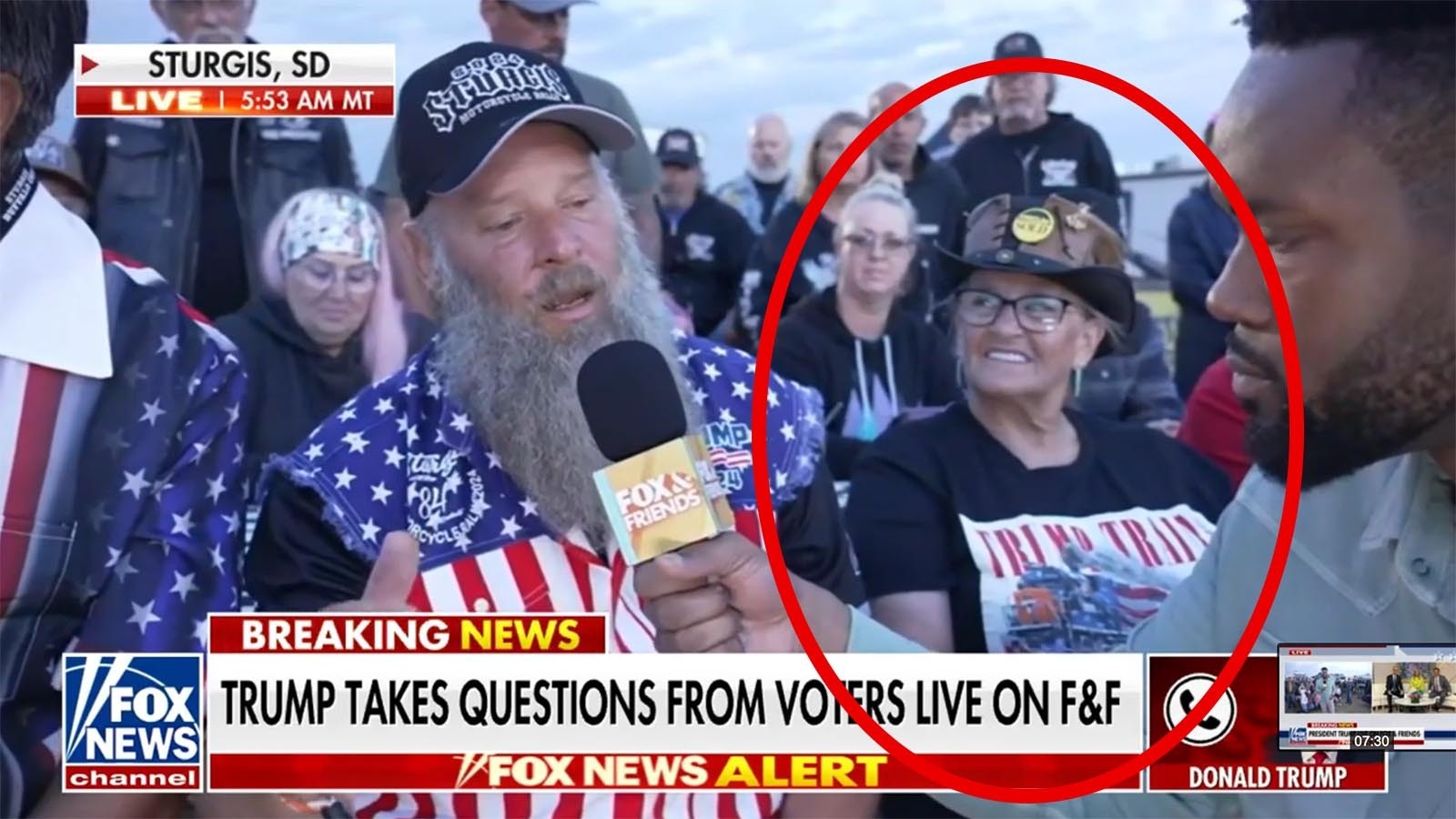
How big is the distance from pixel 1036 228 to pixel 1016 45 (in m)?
0.67

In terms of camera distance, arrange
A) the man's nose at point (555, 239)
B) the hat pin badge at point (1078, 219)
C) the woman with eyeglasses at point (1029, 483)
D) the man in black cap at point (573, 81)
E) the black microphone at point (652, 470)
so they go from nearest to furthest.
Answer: the black microphone at point (652, 470)
the man in black cap at point (573, 81)
the man's nose at point (555, 239)
the woman with eyeglasses at point (1029, 483)
the hat pin badge at point (1078, 219)

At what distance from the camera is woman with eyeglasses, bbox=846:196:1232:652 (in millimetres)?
2059

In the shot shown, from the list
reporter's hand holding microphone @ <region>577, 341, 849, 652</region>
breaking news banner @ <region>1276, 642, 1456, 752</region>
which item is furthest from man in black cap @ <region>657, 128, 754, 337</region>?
breaking news banner @ <region>1276, 642, 1456, 752</region>

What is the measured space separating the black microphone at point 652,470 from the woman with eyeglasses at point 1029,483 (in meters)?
0.62

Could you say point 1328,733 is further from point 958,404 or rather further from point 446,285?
point 446,285

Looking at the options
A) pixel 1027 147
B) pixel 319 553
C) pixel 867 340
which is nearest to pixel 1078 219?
pixel 1027 147

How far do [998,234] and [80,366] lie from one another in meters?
1.24

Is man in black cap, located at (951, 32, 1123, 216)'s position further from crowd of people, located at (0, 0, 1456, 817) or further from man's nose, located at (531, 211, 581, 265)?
man's nose, located at (531, 211, 581, 265)

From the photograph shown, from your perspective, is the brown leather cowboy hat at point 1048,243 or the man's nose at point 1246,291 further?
the brown leather cowboy hat at point 1048,243

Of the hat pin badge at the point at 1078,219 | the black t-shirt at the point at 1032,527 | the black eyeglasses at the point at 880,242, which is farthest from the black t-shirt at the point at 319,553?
the black eyeglasses at the point at 880,242

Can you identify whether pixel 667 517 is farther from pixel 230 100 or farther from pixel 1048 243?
pixel 1048 243

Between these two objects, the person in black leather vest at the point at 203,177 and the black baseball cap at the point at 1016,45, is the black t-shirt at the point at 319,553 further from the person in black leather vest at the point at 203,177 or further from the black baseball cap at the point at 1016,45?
the black baseball cap at the point at 1016,45

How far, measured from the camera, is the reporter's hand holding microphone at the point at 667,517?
1.46 metres

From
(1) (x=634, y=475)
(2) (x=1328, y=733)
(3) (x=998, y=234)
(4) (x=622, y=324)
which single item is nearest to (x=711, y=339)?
(4) (x=622, y=324)
